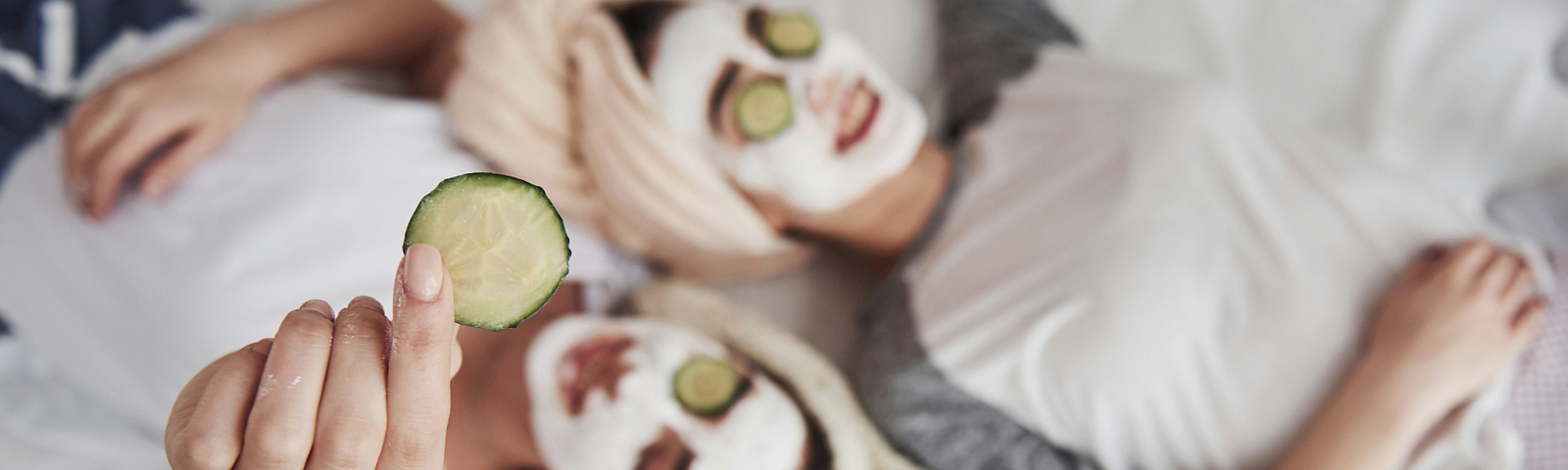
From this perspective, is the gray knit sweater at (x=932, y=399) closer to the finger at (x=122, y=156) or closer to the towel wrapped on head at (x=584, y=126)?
the towel wrapped on head at (x=584, y=126)

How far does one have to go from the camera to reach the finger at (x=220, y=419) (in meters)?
0.27

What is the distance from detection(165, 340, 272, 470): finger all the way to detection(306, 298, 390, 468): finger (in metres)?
0.03

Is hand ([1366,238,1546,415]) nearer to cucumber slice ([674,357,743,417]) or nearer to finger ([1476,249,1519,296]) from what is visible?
finger ([1476,249,1519,296])

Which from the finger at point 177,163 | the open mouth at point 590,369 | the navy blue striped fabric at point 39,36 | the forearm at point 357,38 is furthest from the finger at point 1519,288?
the navy blue striped fabric at point 39,36

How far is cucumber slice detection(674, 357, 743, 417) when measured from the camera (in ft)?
2.02

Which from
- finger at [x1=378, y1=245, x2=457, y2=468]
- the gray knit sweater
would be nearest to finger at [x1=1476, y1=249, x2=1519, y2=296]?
the gray knit sweater

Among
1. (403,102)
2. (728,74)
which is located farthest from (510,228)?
(403,102)

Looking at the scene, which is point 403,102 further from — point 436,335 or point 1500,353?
point 1500,353

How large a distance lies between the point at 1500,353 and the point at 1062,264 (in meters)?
0.39

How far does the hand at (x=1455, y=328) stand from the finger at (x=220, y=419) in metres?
0.88

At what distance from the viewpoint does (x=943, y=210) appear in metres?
0.95

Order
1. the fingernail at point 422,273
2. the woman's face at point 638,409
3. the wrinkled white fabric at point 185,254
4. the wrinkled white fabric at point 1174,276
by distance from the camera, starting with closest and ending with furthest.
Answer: the fingernail at point 422,273, the woman's face at point 638,409, the wrinkled white fabric at point 185,254, the wrinkled white fabric at point 1174,276

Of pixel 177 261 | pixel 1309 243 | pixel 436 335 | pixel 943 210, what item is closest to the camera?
pixel 436 335

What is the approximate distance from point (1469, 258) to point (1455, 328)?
85mm
